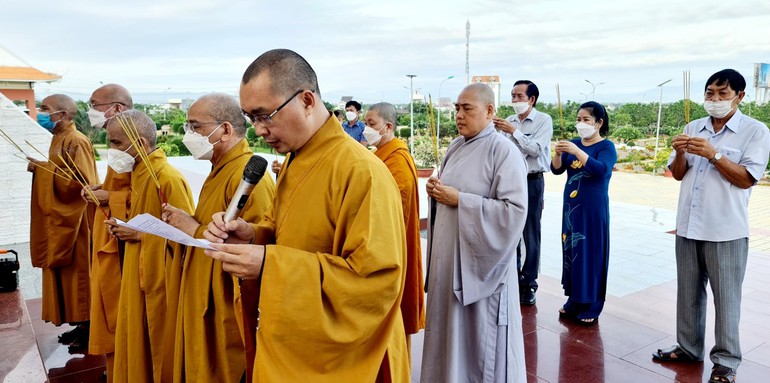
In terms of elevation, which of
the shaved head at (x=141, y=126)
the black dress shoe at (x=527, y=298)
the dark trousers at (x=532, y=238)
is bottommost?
the black dress shoe at (x=527, y=298)

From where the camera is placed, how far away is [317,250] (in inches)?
62.2

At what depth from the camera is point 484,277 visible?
2.60 metres

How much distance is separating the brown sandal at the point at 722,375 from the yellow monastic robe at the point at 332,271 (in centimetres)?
235

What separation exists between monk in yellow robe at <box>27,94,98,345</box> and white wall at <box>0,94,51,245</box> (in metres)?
3.91

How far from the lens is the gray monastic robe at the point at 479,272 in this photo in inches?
102

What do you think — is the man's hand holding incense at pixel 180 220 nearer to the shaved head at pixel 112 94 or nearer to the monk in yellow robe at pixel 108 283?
the monk in yellow robe at pixel 108 283

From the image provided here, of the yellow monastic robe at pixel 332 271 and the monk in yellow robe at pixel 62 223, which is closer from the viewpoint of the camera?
the yellow monastic robe at pixel 332 271

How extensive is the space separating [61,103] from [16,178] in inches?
174

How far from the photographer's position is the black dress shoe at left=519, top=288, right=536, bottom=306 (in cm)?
441

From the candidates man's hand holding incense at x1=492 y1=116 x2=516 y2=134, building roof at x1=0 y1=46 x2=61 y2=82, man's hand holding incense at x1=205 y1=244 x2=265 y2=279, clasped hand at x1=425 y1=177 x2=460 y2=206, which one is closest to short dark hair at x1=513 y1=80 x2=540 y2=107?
man's hand holding incense at x1=492 y1=116 x2=516 y2=134

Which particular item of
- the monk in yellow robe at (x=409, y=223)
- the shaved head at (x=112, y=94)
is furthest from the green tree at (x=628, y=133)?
the shaved head at (x=112, y=94)

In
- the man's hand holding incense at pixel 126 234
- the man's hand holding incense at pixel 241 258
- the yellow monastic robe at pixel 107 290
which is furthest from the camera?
the yellow monastic robe at pixel 107 290

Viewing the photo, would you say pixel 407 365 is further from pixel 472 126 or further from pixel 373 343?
pixel 472 126

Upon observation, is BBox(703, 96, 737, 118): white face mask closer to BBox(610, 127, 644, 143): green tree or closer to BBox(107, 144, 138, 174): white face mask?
BBox(107, 144, 138, 174): white face mask
